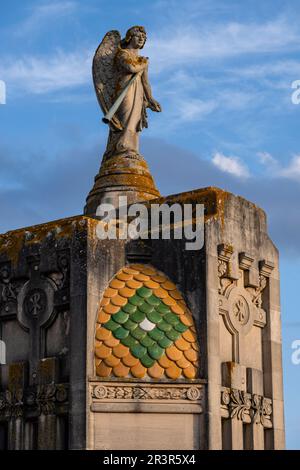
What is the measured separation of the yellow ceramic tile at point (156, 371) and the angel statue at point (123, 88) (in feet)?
22.6

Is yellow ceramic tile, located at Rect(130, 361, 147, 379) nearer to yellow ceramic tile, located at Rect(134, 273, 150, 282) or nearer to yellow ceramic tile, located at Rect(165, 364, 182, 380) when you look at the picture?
yellow ceramic tile, located at Rect(165, 364, 182, 380)

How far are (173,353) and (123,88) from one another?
26.5ft

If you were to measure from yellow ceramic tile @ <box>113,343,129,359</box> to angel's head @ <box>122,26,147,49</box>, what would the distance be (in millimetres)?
9124

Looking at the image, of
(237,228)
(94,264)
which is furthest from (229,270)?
(94,264)

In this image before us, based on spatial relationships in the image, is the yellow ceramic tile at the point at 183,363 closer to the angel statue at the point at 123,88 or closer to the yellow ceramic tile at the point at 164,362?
the yellow ceramic tile at the point at 164,362

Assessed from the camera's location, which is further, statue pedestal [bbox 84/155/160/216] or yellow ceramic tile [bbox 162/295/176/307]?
statue pedestal [bbox 84/155/160/216]

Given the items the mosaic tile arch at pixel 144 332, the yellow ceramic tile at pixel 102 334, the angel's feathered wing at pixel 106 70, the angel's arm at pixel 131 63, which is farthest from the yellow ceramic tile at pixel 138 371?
the angel's arm at pixel 131 63

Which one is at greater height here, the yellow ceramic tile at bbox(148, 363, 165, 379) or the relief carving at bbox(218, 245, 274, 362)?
the relief carving at bbox(218, 245, 274, 362)

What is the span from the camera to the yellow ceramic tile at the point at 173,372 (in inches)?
1141

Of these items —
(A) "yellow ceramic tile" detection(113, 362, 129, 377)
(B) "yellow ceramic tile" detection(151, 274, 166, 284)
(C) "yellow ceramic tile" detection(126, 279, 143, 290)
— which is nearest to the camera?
(A) "yellow ceramic tile" detection(113, 362, 129, 377)

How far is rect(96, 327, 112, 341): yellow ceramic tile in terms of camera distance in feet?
95.0

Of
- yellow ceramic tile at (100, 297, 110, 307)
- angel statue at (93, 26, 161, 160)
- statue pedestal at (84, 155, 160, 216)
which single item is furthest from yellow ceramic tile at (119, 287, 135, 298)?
angel statue at (93, 26, 161, 160)

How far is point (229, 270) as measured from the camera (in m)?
30.8
